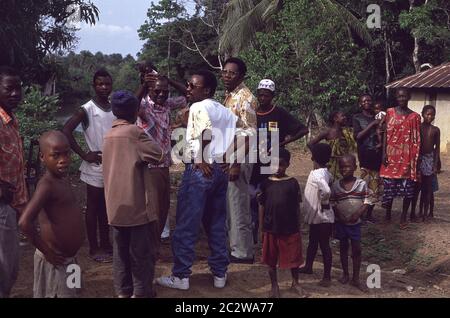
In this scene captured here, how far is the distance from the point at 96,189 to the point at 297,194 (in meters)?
1.72

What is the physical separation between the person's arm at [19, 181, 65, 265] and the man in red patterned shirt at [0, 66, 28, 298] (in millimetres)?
391

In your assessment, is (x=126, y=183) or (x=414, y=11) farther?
(x=414, y=11)

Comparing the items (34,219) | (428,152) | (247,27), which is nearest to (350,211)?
(34,219)

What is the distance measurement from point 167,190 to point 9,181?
1640 millimetres

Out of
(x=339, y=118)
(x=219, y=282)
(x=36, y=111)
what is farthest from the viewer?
(x=36, y=111)

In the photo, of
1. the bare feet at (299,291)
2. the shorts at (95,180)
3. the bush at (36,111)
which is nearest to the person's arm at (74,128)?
the shorts at (95,180)

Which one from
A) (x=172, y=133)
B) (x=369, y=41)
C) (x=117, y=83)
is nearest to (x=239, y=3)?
(x=369, y=41)

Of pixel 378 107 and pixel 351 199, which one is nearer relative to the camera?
pixel 351 199

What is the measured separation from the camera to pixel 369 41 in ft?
60.6

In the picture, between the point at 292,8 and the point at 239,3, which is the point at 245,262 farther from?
the point at 239,3

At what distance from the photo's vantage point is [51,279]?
9.78ft

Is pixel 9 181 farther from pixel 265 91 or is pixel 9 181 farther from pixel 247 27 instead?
pixel 247 27

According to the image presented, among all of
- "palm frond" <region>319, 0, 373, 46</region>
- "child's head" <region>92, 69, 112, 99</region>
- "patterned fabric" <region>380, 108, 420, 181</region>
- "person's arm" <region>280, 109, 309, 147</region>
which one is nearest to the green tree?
"child's head" <region>92, 69, 112, 99</region>

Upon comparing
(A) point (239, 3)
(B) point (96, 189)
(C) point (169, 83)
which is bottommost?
(B) point (96, 189)
